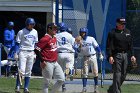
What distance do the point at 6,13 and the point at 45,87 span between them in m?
11.2

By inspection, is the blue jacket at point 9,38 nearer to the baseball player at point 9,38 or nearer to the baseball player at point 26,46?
the baseball player at point 9,38

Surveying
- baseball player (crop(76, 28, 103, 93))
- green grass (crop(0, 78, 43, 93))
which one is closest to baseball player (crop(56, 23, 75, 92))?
baseball player (crop(76, 28, 103, 93))

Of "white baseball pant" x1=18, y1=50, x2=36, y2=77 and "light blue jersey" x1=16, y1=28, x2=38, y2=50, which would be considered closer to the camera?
"white baseball pant" x1=18, y1=50, x2=36, y2=77

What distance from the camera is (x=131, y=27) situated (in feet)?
63.6

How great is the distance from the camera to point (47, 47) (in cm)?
1205

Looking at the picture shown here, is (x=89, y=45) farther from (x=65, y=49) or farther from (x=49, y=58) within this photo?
(x=49, y=58)

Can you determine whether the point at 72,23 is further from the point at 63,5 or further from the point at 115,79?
the point at 115,79

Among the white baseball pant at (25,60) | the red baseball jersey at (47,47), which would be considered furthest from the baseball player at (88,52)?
the red baseball jersey at (47,47)

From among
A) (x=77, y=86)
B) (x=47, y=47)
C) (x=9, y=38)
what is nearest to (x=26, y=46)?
(x=47, y=47)

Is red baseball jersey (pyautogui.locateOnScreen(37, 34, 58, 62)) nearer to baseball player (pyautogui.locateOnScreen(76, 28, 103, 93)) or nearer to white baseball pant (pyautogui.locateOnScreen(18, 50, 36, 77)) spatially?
white baseball pant (pyautogui.locateOnScreen(18, 50, 36, 77))

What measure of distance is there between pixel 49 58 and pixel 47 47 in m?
0.28

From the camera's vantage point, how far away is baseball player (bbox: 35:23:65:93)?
1189 cm

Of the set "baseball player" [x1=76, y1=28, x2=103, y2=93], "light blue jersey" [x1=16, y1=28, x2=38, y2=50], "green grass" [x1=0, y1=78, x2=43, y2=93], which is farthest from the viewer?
"baseball player" [x1=76, y1=28, x2=103, y2=93]

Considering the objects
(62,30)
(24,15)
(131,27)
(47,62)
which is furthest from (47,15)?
(47,62)
